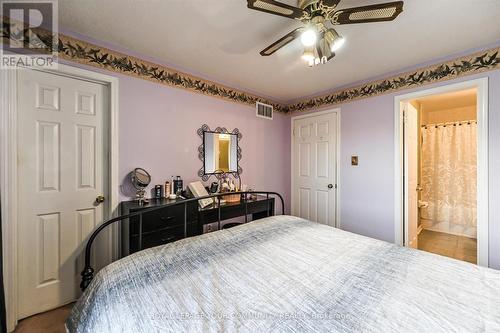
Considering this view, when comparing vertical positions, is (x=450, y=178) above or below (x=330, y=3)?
below

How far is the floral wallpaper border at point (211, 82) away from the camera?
1926 millimetres

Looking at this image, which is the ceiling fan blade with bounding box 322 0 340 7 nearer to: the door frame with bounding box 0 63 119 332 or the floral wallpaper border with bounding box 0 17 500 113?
the floral wallpaper border with bounding box 0 17 500 113

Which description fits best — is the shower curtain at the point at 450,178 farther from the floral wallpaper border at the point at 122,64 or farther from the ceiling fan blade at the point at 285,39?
the ceiling fan blade at the point at 285,39

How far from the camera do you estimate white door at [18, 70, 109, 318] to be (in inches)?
69.8

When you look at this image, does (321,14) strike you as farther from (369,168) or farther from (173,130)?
(369,168)

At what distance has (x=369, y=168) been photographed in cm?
286

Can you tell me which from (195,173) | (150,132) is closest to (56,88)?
(150,132)

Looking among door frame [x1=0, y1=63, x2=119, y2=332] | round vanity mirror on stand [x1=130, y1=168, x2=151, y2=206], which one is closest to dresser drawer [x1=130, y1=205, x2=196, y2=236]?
round vanity mirror on stand [x1=130, y1=168, x2=151, y2=206]

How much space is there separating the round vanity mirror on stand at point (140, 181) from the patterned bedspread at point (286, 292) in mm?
1043

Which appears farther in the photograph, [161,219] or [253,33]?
[161,219]

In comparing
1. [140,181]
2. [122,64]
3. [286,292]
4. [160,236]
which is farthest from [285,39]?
[160,236]

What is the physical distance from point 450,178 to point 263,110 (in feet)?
11.6

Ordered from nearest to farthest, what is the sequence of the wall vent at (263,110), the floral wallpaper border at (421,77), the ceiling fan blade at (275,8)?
the ceiling fan blade at (275,8) < the floral wallpaper border at (421,77) < the wall vent at (263,110)

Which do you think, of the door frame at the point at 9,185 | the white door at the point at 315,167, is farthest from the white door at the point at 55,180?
the white door at the point at 315,167
